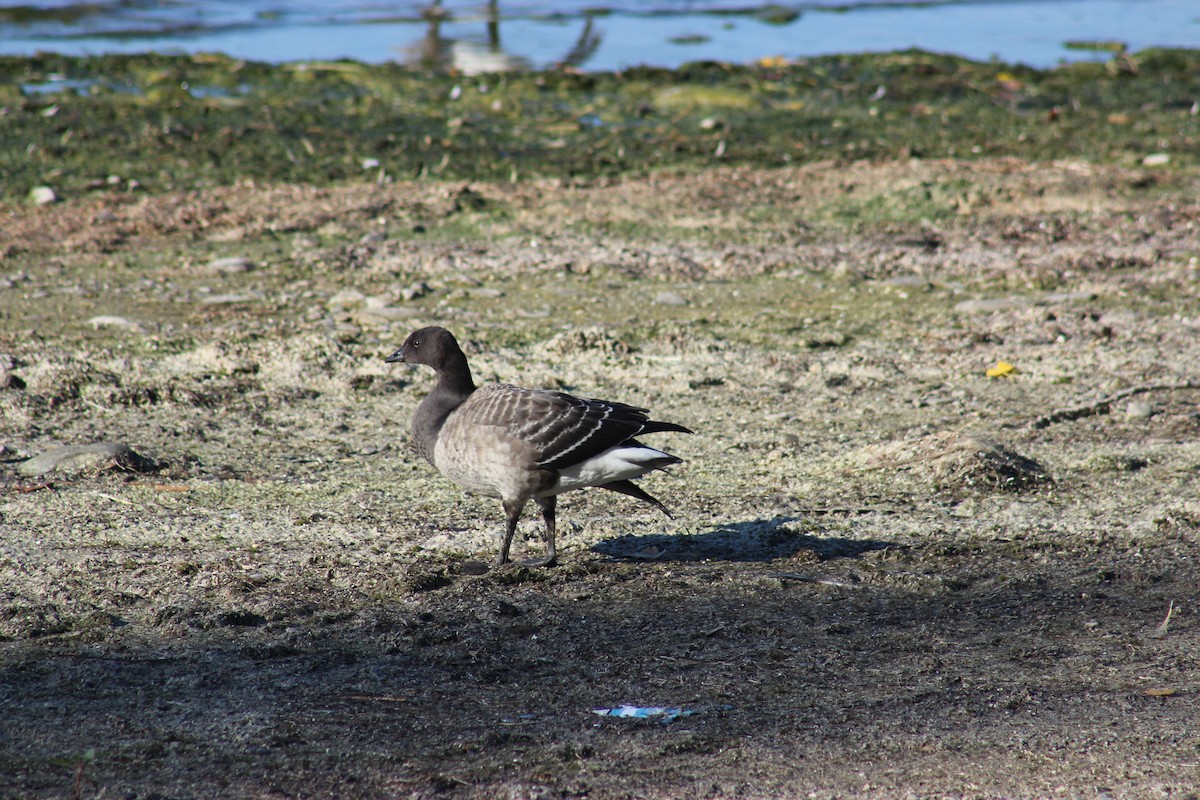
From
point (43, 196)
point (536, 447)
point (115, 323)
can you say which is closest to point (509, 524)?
point (536, 447)

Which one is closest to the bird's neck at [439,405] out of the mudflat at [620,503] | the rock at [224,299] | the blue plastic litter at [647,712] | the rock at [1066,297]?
the mudflat at [620,503]

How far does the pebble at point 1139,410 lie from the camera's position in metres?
7.11

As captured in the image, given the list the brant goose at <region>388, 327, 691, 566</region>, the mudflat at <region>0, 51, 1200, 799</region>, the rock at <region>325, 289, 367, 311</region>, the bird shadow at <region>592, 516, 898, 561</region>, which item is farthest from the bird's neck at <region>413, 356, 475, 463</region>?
the rock at <region>325, 289, 367, 311</region>

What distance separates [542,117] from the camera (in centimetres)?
1470

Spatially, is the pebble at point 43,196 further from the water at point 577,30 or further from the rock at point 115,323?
the water at point 577,30

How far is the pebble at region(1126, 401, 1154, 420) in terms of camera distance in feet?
23.3

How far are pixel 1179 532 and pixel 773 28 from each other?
1867cm

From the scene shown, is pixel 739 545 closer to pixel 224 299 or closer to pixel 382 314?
pixel 382 314

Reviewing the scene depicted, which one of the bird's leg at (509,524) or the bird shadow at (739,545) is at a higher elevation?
the bird's leg at (509,524)

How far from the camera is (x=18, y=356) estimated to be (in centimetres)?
769

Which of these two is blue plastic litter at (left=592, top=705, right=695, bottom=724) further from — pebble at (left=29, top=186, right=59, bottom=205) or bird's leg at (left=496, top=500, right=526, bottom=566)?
pebble at (left=29, top=186, right=59, bottom=205)

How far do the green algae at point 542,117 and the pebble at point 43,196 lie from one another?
135 mm

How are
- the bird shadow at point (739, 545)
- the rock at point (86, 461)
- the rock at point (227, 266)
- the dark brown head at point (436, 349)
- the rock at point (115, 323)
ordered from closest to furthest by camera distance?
1. the bird shadow at point (739, 545)
2. the dark brown head at point (436, 349)
3. the rock at point (86, 461)
4. the rock at point (115, 323)
5. the rock at point (227, 266)

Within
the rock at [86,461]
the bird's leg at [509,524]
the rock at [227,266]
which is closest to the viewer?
the bird's leg at [509,524]
